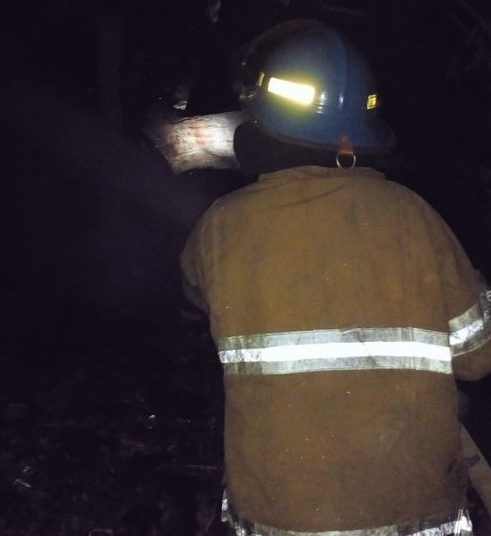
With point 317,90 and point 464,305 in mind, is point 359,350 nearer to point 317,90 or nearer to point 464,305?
point 464,305

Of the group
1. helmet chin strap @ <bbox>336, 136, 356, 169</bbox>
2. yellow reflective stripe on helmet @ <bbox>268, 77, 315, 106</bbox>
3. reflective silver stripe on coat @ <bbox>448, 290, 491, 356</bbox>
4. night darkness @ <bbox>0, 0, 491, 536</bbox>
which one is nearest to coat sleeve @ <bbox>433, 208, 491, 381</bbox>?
reflective silver stripe on coat @ <bbox>448, 290, 491, 356</bbox>

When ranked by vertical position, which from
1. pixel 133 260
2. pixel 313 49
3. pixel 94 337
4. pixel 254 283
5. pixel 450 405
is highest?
pixel 313 49

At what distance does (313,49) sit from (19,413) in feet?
9.17

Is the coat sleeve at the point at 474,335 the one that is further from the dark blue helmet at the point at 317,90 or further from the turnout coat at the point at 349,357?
the dark blue helmet at the point at 317,90

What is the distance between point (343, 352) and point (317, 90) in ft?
2.92

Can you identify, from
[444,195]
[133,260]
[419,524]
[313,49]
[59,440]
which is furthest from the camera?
[133,260]

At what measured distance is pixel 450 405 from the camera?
186 centimetres

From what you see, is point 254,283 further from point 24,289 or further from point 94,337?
point 24,289

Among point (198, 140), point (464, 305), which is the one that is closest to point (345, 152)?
point (464, 305)

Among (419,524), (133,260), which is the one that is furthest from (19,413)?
(419,524)

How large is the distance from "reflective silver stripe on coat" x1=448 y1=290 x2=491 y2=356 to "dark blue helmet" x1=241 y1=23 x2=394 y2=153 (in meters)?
0.63

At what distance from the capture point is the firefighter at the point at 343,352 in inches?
70.9

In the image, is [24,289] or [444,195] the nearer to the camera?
[444,195]

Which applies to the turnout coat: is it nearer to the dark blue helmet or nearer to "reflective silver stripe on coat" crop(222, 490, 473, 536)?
"reflective silver stripe on coat" crop(222, 490, 473, 536)
